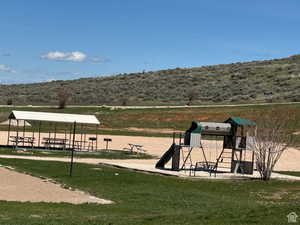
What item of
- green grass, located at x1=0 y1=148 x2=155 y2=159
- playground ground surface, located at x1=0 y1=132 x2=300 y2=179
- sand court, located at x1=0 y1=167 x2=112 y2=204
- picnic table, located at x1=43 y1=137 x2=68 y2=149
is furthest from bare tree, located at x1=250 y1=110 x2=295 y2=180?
picnic table, located at x1=43 y1=137 x2=68 y2=149

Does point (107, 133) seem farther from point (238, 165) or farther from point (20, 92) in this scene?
point (20, 92)

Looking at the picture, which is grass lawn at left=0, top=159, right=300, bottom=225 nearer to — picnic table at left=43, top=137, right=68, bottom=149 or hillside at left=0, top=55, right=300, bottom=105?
picnic table at left=43, top=137, right=68, bottom=149

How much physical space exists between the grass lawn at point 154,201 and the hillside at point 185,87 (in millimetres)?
63471

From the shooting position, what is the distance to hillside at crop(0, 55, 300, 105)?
100062mm

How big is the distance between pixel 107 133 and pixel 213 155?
15.7m

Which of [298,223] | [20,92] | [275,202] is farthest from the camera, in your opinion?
[20,92]

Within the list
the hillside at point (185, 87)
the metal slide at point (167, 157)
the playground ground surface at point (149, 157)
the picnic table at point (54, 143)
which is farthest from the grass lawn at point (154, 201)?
the hillside at point (185, 87)

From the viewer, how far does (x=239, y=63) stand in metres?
140

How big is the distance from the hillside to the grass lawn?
63.5m

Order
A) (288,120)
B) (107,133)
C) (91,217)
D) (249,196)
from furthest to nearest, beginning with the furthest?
(288,120) < (107,133) < (249,196) < (91,217)

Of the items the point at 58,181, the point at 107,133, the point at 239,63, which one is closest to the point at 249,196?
the point at 58,181

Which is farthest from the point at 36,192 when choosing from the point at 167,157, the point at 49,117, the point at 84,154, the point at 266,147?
the point at 49,117

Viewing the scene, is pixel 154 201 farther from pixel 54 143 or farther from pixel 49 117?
pixel 49 117

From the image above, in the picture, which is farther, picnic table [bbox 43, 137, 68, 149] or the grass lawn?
picnic table [bbox 43, 137, 68, 149]
